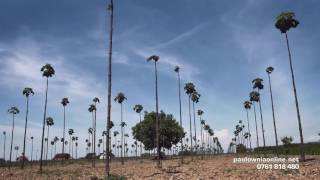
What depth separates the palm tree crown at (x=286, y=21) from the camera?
5512cm

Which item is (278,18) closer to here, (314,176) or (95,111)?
A: (314,176)

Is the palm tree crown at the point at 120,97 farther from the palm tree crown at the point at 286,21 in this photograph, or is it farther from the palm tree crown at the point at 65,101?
the palm tree crown at the point at 286,21

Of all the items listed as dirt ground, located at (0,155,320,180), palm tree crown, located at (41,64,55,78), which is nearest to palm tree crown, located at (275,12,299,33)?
dirt ground, located at (0,155,320,180)

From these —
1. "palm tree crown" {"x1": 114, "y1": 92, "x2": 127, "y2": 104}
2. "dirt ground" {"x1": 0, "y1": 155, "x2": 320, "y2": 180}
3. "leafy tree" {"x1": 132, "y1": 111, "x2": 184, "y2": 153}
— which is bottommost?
"dirt ground" {"x1": 0, "y1": 155, "x2": 320, "y2": 180}

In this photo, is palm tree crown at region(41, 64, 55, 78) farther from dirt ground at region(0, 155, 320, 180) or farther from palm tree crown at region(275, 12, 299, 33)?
palm tree crown at region(275, 12, 299, 33)

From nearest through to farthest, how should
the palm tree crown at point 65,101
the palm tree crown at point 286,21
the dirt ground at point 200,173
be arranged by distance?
the dirt ground at point 200,173
the palm tree crown at point 286,21
the palm tree crown at point 65,101

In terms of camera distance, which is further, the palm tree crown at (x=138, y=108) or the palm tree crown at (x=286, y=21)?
the palm tree crown at (x=138, y=108)

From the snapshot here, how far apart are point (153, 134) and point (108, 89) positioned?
66043 mm

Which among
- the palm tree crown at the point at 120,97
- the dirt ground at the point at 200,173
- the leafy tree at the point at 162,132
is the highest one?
the palm tree crown at the point at 120,97

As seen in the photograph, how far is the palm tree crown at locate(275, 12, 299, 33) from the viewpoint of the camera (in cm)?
5512

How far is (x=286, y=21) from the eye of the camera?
5512 cm

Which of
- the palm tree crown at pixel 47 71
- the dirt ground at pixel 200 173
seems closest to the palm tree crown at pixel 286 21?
the dirt ground at pixel 200 173

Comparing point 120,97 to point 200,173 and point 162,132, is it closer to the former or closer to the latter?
point 162,132

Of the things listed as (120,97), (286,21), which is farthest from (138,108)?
(286,21)
